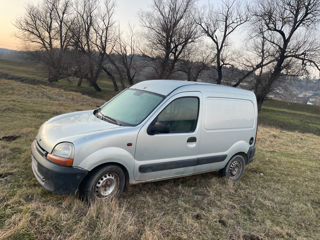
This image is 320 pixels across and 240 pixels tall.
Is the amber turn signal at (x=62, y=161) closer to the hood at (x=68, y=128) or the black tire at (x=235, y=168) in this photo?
the hood at (x=68, y=128)

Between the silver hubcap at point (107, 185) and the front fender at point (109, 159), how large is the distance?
234 mm

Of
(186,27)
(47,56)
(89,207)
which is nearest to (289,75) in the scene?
(186,27)

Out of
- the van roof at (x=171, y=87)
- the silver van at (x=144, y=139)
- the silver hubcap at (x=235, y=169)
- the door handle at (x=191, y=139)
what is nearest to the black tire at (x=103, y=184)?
the silver van at (x=144, y=139)

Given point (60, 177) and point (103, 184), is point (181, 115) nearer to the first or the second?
point (103, 184)

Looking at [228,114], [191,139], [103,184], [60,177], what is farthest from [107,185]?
[228,114]

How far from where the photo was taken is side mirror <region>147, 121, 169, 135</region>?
11.9 ft

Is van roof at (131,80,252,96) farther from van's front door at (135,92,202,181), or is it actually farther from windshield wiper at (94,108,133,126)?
windshield wiper at (94,108,133,126)

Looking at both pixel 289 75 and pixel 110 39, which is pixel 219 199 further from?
pixel 110 39

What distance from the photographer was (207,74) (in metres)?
33.6

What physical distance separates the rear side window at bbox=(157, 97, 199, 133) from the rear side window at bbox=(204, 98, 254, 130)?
0.30m

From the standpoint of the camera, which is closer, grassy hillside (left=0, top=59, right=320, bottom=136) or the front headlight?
the front headlight

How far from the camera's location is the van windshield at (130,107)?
377 cm

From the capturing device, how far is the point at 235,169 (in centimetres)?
525

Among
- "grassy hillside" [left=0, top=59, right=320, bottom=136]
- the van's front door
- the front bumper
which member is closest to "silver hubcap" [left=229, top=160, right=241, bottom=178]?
the van's front door
